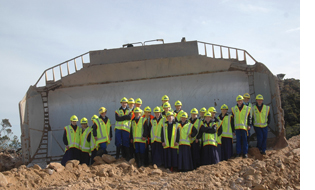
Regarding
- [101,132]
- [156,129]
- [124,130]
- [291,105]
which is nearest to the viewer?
[156,129]

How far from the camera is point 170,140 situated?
7.57 m

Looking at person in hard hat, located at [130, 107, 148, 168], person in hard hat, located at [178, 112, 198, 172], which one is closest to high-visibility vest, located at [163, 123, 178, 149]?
person in hard hat, located at [178, 112, 198, 172]

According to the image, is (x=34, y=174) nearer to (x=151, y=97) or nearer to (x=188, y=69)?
(x=151, y=97)

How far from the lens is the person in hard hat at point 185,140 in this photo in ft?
24.6

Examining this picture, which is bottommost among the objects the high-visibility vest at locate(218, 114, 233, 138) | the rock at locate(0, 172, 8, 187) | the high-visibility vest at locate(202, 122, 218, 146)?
the rock at locate(0, 172, 8, 187)

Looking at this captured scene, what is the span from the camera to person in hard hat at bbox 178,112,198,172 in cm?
750

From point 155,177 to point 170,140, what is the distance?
1302 mm

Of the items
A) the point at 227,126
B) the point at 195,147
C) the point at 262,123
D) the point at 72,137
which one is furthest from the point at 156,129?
the point at 262,123

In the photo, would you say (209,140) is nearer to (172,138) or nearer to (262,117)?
(172,138)

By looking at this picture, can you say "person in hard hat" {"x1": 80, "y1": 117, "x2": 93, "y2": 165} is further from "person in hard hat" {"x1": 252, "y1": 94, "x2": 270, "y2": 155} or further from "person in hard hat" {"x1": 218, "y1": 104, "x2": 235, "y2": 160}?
"person in hard hat" {"x1": 252, "y1": 94, "x2": 270, "y2": 155}

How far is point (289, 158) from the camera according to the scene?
687 cm

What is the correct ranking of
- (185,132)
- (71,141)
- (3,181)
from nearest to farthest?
1. (3,181)
2. (185,132)
3. (71,141)

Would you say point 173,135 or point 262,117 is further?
point 262,117

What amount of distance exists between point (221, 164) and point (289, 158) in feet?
4.81
